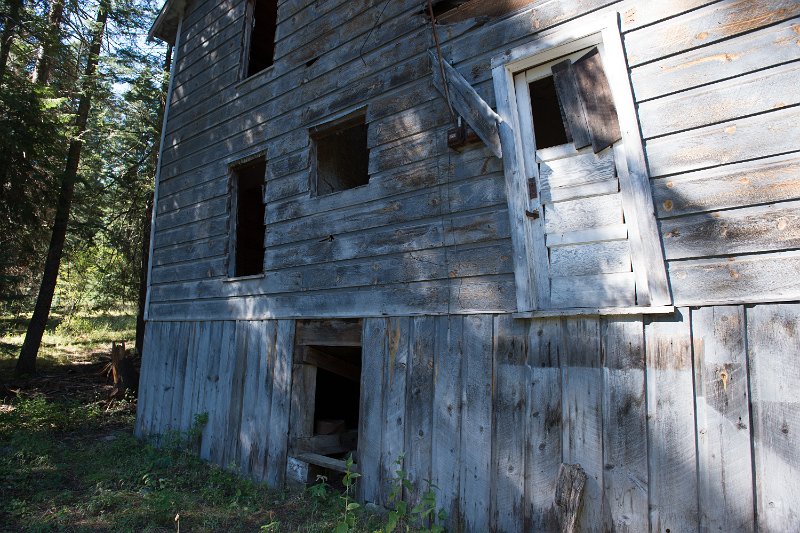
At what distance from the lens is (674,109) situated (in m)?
3.46

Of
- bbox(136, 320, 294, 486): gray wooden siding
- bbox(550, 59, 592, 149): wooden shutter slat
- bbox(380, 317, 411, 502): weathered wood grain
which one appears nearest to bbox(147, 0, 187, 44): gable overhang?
bbox(136, 320, 294, 486): gray wooden siding

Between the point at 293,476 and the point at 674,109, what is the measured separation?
4980 mm

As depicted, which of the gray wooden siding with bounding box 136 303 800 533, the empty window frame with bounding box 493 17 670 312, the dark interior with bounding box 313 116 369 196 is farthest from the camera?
the dark interior with bounding box 313 116 369 196

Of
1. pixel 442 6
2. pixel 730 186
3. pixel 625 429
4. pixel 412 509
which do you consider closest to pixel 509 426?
pixel 625 429

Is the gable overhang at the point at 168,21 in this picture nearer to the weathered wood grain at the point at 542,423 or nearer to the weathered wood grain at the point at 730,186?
the weathered wood grain at the point at 542,423

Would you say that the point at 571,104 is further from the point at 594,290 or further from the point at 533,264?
the point at 594,290

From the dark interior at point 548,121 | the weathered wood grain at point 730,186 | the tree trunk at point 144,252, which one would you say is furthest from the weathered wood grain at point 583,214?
the tree trunk at point 144,252

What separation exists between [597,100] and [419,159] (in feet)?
5.53

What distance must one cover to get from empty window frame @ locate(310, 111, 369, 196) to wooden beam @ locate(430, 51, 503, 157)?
123 centimetres

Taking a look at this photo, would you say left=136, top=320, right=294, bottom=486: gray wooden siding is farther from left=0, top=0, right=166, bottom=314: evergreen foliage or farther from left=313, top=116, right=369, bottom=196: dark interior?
left=0, top=0, right=166, bottom=314: evergreen foliage

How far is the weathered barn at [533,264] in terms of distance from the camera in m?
3.09

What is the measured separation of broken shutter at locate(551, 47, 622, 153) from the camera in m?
3.78

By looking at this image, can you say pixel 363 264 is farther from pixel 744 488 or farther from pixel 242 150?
pixel 744 488

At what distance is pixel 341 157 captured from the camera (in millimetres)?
6883
